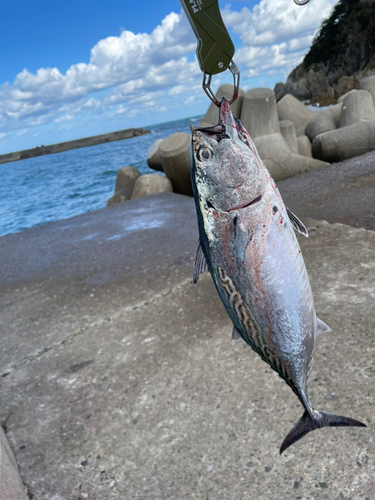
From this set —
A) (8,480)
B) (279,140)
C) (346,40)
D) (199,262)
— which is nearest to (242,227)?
(199,262)

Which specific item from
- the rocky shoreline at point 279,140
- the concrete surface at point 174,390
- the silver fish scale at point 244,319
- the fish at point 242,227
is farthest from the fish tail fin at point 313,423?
the rocky shoreline at point 279,140

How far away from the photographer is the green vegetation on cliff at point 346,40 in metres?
39.0

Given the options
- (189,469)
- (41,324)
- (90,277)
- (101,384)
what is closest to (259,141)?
(90,277)

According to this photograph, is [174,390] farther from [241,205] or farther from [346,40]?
[346,40]

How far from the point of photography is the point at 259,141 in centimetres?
1011

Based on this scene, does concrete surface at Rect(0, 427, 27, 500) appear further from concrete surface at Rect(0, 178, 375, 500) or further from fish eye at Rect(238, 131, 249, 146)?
fish eye at Rect(238, 131, 249, 146)

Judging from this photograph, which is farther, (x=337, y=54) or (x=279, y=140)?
(x=337, y=54)

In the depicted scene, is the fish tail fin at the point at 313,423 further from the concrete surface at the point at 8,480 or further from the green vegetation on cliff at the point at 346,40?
the green vegetation on cliff at the point at 346,40

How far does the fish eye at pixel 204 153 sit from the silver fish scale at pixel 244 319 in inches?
15.0

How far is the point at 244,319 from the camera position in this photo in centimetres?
142

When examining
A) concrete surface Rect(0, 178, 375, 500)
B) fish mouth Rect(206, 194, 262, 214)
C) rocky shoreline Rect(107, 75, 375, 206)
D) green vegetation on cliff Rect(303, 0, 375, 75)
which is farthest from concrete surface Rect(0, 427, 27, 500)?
green vegetation on cliff Rect(303, 0, 375, 75)

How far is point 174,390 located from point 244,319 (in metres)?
1.83

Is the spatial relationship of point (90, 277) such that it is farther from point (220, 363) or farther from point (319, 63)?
point (319, 63)

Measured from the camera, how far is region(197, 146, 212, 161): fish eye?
52.0 inches
